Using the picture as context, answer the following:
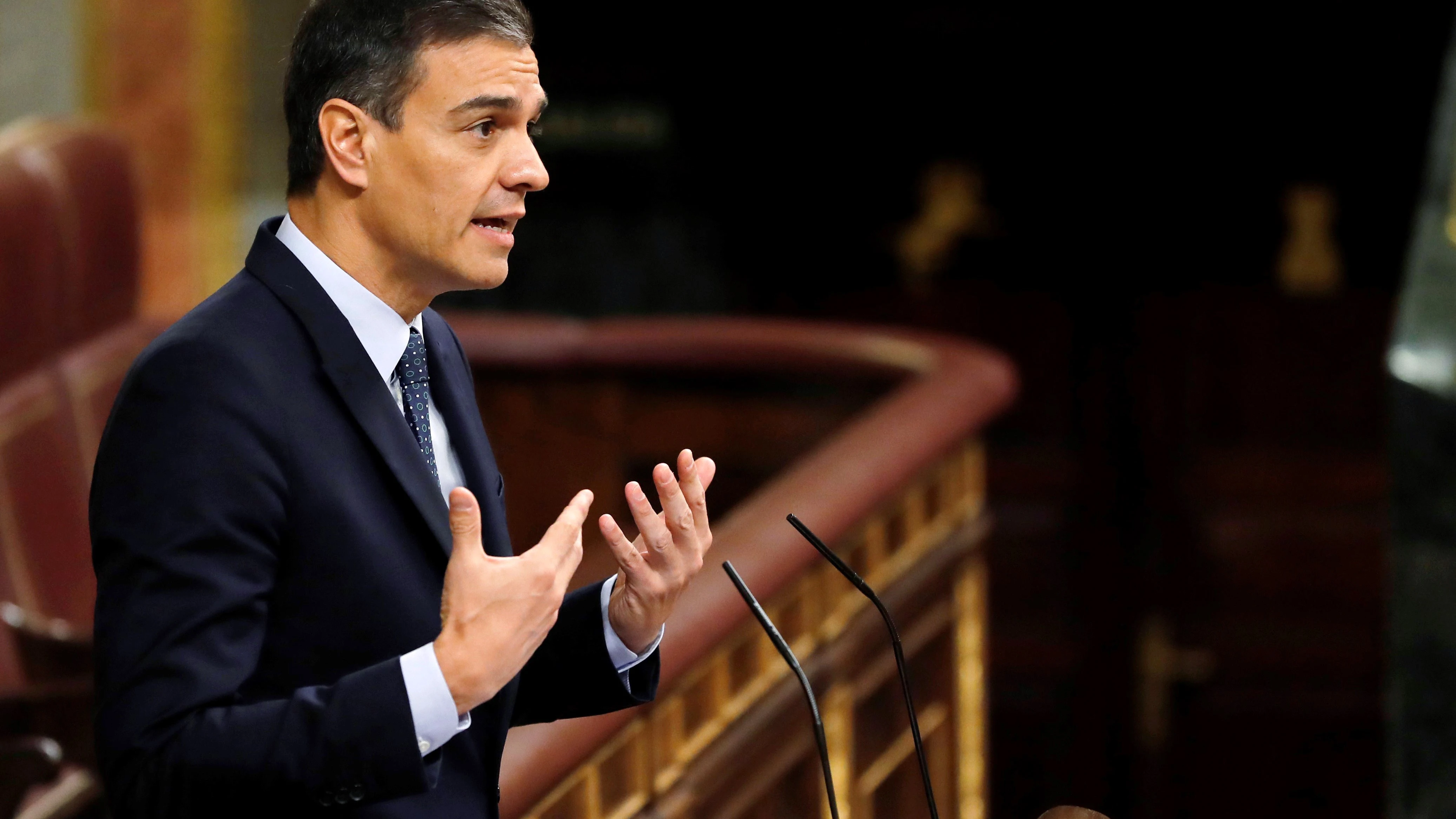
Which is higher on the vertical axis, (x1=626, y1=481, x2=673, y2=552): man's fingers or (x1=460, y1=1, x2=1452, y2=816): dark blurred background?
(x1=626, y1=481, x2=673, y2=552): man's fingers

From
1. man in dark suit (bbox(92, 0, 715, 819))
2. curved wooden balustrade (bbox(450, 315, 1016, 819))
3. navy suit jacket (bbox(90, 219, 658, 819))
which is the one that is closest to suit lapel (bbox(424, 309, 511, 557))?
A: man in dark suit (bbox(92, 0, 715, 819))

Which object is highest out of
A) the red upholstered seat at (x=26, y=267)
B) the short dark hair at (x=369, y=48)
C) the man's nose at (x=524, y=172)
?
the short dark hair at (x=369, y=48)

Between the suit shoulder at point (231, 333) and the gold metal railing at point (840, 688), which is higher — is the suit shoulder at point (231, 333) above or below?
above

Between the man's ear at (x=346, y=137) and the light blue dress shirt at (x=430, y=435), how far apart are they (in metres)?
0.07

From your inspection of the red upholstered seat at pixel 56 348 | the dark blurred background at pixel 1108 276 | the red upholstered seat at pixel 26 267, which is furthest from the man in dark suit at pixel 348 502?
the dark blurred background at pixel 1108 276

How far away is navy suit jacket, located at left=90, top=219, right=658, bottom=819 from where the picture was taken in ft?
3.58

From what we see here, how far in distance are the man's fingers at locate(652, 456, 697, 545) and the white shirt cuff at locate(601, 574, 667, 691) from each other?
0.36 ft

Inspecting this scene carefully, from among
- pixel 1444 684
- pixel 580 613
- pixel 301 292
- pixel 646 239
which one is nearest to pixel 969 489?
pixel 1444 684

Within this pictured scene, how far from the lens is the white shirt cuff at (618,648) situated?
1.39 meters

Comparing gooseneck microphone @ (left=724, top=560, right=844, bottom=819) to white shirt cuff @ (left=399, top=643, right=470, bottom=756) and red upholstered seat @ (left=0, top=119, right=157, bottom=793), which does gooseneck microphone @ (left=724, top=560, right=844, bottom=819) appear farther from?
red upholstered seat @ (left=0, top=119, right=157, bottom=793)

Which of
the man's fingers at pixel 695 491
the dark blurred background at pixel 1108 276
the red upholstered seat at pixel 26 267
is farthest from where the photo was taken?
the dark blurred background at pixel 1108 276

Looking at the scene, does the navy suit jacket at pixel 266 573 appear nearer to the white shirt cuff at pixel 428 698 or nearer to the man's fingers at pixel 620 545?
the white shirt cuff at pixel 428 698

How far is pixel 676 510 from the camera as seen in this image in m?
1.31

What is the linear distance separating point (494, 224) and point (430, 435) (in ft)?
0.56
